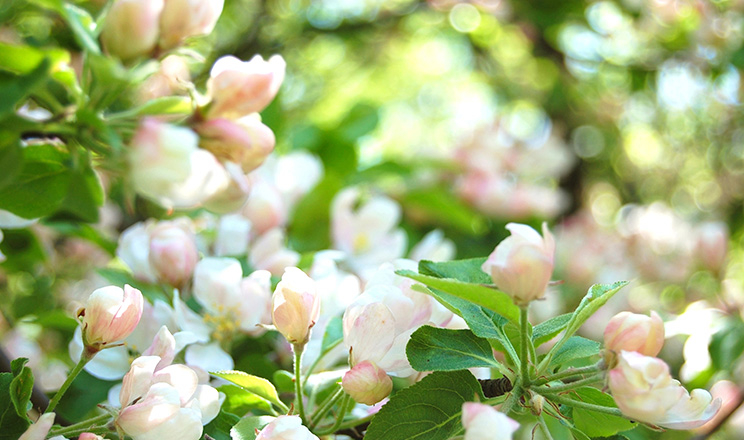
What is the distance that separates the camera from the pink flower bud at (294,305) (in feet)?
1.93

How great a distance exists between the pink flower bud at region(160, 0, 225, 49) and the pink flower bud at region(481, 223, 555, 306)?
0.33 meters

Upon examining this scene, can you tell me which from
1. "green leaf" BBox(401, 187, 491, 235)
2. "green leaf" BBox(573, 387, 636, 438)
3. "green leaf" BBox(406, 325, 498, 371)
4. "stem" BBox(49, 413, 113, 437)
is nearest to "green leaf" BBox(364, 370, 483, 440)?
"green leaf" BBox(406, 325, 498, 371)

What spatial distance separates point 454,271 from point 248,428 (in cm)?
24

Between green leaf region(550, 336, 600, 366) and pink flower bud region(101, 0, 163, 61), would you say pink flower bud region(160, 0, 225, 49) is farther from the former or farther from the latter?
green leaf region(550, 336, 600, 366)

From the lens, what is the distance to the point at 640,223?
99.4 inches

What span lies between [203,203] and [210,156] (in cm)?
7

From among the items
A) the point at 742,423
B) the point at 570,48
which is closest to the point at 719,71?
the point at 570,48

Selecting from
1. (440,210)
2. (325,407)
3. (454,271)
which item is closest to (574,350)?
(454,271)

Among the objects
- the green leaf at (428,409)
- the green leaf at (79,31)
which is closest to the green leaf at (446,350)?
the green leaf at (428,409)

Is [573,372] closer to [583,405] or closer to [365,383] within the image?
[583,405]

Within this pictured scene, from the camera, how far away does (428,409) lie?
560 millimetres

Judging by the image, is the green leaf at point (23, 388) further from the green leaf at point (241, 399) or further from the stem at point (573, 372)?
the stem at point (573, 372)

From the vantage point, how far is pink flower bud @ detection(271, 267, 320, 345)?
587mm

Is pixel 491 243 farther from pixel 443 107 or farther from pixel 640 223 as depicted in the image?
pixel 443 107
